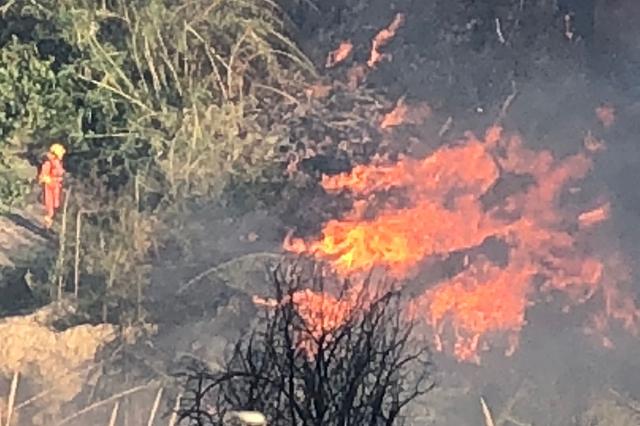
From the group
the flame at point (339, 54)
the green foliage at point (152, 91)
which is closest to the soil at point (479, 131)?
the flame at point (339, 54)

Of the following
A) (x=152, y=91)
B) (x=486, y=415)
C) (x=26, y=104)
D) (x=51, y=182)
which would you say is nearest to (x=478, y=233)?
(x=486, y=415)

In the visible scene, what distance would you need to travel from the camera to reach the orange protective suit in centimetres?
426

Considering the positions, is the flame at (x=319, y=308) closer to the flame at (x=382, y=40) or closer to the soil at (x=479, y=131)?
the soil at (x=479, y=131)

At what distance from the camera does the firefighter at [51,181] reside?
4258 millimetres

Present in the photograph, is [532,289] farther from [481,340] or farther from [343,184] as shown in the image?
[343,184]

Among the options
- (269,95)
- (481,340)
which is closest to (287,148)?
(269,95)

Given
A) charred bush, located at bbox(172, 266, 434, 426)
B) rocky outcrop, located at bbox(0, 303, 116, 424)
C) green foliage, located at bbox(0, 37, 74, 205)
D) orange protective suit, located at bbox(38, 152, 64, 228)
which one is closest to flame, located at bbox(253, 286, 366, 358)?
charred bush, located at bbox(172, 266, 434, 426)

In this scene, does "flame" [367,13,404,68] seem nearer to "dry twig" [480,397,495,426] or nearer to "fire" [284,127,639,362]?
"fire" [284,127,639,362]

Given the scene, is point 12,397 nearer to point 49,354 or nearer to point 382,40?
point 49,354

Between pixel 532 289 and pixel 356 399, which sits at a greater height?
pixel 532 289

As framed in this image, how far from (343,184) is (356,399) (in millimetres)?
794

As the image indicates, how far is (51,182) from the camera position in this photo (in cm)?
428

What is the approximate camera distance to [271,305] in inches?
166

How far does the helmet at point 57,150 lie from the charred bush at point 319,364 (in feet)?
2.43
